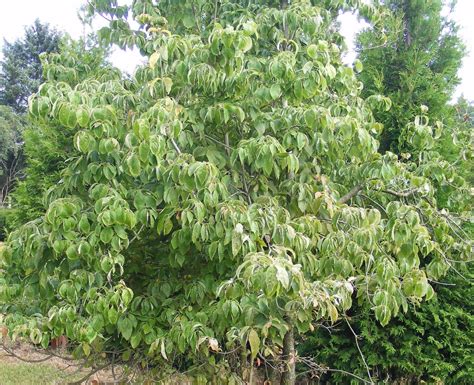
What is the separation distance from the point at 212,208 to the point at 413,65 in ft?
10.9

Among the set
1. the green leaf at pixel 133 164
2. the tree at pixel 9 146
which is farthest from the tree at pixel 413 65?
the tree at pixel 9 146

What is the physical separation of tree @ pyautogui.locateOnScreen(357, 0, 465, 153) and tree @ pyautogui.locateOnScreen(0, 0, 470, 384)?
1.46 m

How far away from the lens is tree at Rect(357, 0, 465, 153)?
5.17m

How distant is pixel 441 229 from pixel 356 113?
1.06 m

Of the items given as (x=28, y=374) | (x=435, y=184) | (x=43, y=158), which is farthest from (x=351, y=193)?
(x=43, y=158)

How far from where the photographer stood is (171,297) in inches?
129

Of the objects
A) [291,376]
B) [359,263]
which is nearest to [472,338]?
[291,376]

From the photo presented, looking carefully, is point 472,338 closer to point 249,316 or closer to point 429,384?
point 429,384

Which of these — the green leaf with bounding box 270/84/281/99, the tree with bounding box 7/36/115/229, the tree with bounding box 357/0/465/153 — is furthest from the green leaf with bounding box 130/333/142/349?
the tree with bounding box 7/36/115/229

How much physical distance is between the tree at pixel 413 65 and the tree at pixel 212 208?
1.46m

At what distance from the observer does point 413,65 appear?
5203 millimetres

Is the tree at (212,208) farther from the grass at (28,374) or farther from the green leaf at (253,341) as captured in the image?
the grass at (28,374)

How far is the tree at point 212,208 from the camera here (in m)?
2.64

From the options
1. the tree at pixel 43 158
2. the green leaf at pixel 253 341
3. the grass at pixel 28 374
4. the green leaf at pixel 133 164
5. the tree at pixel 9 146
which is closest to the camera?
the green leaf at pixel 253 341
